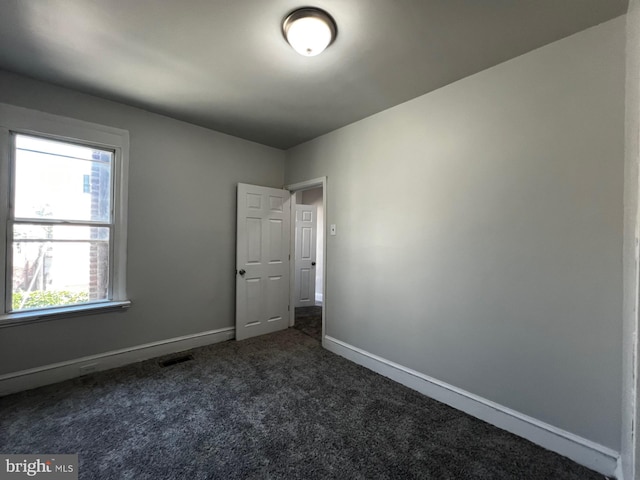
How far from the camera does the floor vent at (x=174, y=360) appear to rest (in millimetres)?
2779

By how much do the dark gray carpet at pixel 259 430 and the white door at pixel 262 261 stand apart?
40.9 inches

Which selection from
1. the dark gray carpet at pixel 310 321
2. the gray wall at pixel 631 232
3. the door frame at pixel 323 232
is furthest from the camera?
the dark gray carpet at pixel 310 321

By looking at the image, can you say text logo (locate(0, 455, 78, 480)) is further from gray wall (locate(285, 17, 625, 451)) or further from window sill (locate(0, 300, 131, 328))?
gray wall (locate(285, 17, 625, 451))

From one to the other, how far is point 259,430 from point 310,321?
2.50 m

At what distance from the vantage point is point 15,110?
86.7 inches

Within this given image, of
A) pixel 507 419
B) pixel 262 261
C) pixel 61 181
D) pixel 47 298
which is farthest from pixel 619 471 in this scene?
pixel 61 181

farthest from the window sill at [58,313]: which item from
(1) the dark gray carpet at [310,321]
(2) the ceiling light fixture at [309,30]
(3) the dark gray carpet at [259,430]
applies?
(2) the ceiling light fixture at [309,30]

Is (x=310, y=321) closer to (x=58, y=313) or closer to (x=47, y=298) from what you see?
(x=58, y=313)

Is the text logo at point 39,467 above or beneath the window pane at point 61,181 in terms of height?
beneath

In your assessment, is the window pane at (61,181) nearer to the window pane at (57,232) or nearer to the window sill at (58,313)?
the window pane at (57,232)

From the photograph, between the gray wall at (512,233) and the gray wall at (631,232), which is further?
the gray wall at (512,233)

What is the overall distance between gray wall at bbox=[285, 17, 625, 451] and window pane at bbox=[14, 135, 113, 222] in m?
2.73

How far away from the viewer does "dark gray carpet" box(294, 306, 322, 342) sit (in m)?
3.77

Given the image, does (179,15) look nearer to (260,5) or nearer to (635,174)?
(260,5)
